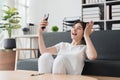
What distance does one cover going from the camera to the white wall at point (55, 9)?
4.25m

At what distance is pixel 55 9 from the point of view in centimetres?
444

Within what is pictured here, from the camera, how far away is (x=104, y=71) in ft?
7.47

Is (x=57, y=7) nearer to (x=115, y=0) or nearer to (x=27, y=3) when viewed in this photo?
(x=27, y=3)

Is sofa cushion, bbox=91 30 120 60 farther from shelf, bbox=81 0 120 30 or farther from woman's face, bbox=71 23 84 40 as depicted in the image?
shelf, bbox=81 0 120 30

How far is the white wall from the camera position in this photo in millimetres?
4254

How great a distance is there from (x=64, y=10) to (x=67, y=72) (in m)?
2.58

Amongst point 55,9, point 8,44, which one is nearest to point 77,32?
point 8,44

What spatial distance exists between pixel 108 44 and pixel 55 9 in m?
1.95

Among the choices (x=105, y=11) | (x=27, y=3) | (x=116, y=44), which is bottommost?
(x=116, y=44)

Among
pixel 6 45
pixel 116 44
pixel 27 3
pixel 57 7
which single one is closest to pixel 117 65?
pixel 116 44

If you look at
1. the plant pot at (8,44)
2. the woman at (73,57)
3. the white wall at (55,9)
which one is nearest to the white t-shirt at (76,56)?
the woman at (73,57)

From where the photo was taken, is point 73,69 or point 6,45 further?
point 6,45

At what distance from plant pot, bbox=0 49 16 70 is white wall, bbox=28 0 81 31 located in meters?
1.15

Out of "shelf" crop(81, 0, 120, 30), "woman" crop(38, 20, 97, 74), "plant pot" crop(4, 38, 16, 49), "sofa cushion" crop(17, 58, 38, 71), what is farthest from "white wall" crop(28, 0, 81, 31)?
"woman" crop(38, 20, 97, 74)
